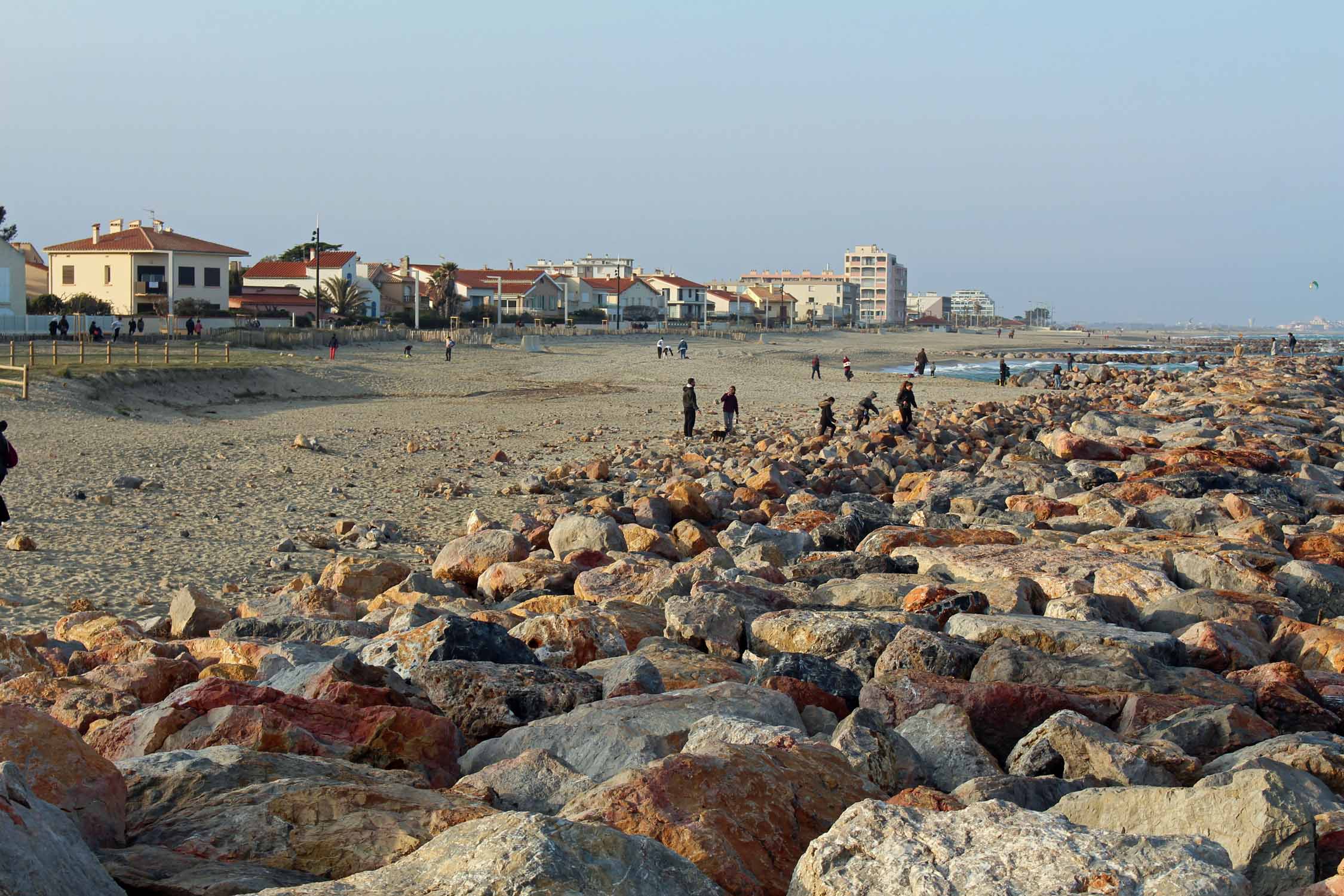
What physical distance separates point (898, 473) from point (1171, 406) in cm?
1302

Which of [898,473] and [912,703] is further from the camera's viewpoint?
[898,473]

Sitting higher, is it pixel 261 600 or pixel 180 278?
pixel 180 278

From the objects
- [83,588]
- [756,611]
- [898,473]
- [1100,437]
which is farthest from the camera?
[1100,437]

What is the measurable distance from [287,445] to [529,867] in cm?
2069

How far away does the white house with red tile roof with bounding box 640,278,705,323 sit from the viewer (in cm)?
12331

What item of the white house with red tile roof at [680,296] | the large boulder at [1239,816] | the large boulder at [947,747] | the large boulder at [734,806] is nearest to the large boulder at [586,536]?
the large boulder at [947,747]

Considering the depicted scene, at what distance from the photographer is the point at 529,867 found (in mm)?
2902

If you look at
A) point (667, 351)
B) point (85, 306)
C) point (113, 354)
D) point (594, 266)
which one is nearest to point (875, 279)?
point (594, 266)

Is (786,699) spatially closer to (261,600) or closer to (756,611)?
(756,611)

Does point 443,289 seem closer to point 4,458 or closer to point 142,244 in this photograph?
point 142,244

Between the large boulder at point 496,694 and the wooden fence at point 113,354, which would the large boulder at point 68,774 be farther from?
the wooden fence at point 113,354

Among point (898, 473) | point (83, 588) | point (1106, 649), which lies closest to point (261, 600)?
point (83, 588)

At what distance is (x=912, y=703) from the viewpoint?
5496mm

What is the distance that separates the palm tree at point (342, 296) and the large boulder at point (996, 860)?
71261 mm
